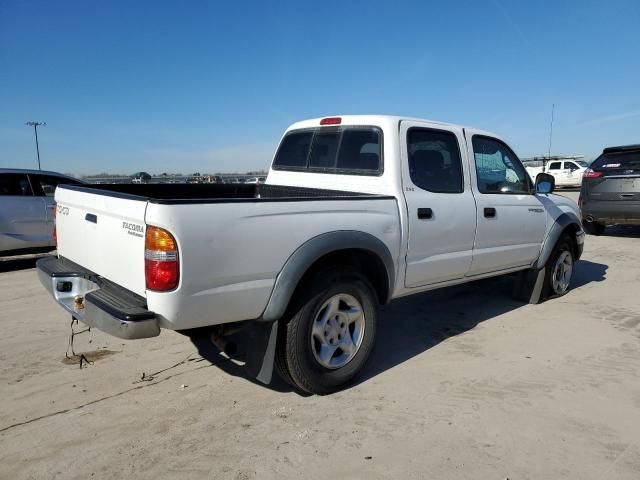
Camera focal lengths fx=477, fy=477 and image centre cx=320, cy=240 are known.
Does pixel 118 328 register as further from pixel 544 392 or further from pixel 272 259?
pixel 544 392

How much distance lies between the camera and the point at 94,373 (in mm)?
3504

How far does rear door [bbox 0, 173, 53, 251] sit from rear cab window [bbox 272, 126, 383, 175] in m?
4.67

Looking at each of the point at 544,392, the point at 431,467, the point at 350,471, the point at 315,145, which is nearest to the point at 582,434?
the point at 544,392

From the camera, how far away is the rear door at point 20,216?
7.16 meters

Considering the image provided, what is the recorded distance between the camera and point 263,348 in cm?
295

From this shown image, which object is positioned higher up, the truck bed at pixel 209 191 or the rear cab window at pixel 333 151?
the rear cab window at pixel 333 151

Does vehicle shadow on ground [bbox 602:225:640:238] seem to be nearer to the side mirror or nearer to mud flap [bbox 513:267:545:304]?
mud flap [bbox 513:267:545:304]

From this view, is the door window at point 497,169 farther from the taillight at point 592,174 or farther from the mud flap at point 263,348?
the taillight at point 592,174

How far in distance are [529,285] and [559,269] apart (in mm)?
560

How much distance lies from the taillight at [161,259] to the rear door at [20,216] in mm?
6020

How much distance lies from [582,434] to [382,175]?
2154 mm

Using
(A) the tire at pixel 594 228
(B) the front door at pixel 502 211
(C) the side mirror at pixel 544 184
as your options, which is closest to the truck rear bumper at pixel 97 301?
(B) the front door at pixel 502 211

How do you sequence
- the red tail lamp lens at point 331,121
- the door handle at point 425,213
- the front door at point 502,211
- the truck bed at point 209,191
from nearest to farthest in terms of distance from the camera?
the door handle at point 425,213
the truck bed at point 209,191
the red tail lamp lens at point 331,121
the front door at point 502,211

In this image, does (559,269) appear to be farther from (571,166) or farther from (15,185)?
(571,166)
